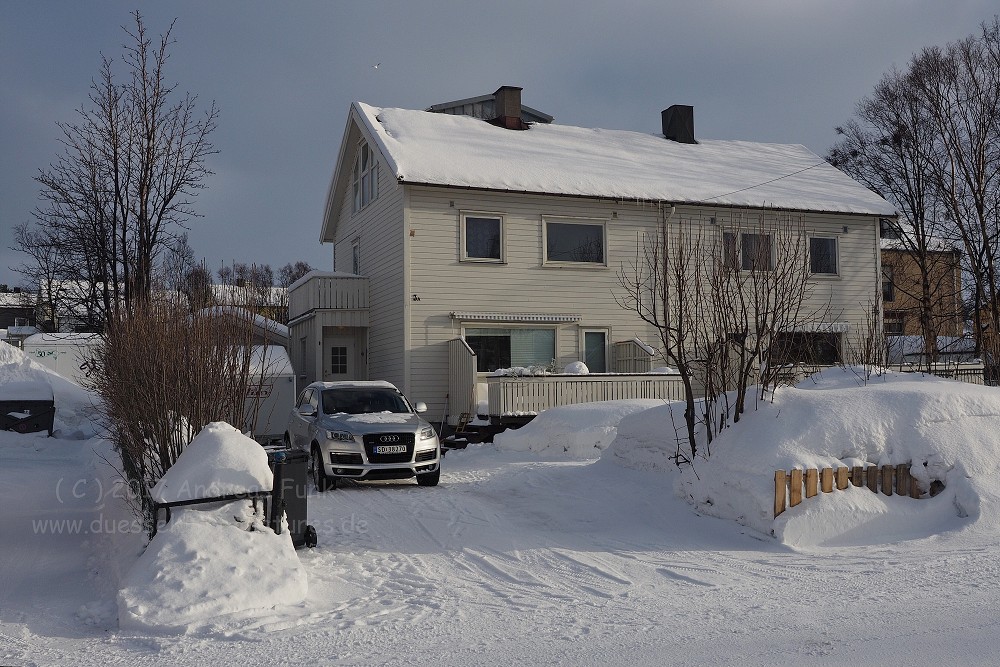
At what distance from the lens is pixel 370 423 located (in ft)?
42.9

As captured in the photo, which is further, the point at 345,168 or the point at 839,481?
the point at 345,168

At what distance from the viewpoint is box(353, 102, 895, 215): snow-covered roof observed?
73.6 feet

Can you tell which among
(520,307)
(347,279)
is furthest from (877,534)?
(347,279)

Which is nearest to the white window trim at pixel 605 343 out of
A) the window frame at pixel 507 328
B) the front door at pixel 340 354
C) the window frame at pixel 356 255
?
the window frame at pixel 507 328

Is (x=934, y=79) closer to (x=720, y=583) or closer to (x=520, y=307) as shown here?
(x=520, y=307)

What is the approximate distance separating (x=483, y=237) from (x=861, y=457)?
14.4 m

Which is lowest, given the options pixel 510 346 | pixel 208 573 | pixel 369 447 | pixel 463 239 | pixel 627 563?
pixel 627 563

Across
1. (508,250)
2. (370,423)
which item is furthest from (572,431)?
(508,250)

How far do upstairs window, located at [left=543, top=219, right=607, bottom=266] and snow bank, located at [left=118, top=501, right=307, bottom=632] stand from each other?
1647 cm

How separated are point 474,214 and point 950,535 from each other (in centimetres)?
1548

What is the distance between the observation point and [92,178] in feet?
58.5

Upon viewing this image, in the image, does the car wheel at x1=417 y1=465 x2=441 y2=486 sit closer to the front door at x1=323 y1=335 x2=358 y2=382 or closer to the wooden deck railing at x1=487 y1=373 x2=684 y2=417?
the wooden deck railing at x1=487 y1=373 x2=684 y2=417

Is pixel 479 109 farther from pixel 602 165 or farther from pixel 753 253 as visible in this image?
pixel 753 253

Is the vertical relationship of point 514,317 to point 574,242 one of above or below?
below
